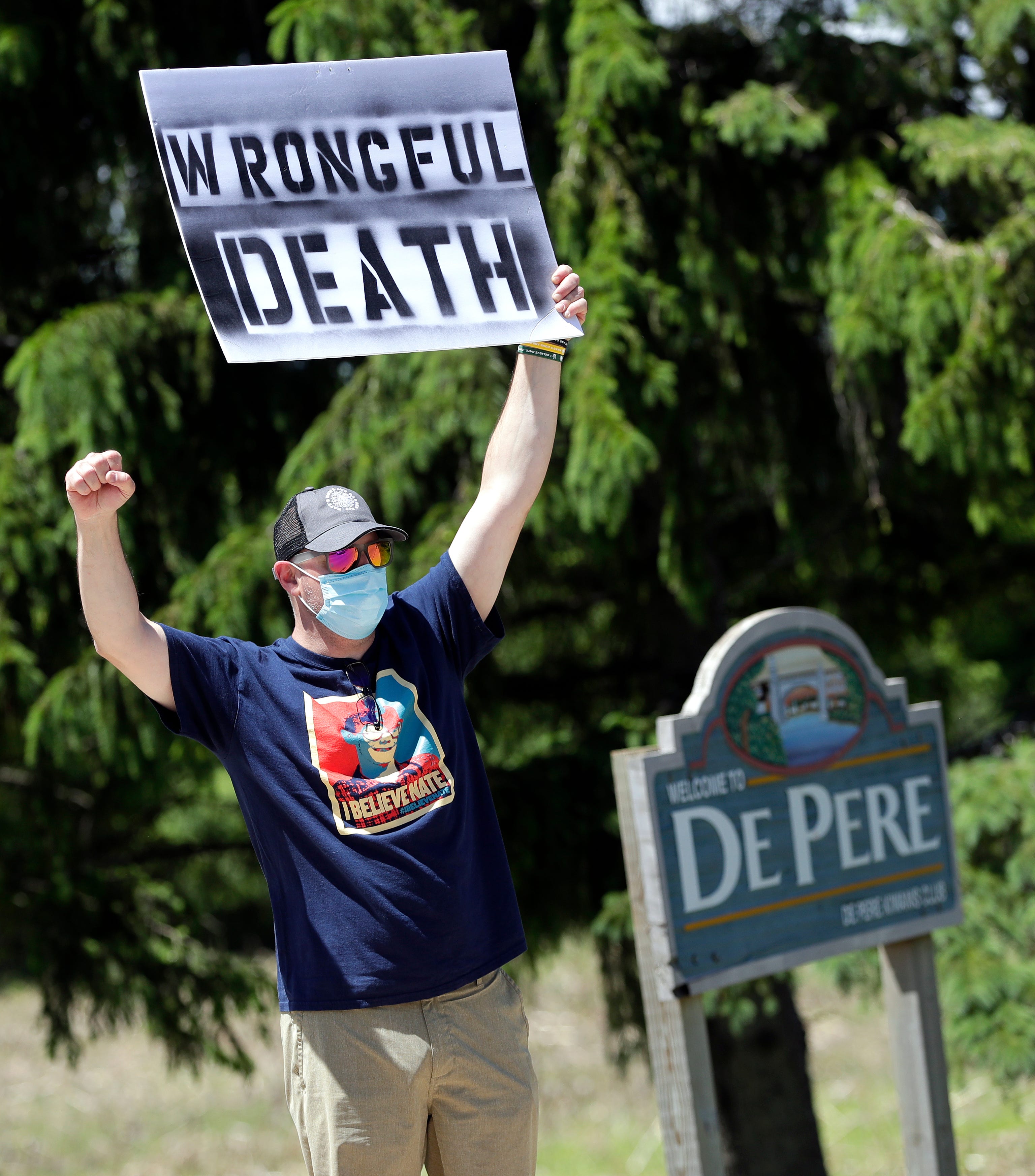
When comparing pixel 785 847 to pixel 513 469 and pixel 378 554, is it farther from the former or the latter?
pixel 378 554

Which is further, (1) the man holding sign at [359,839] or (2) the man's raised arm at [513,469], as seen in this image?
(2) the man's raised arm at [513,469]

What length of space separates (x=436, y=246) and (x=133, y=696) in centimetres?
265

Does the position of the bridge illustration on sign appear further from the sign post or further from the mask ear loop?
the mask ear loop

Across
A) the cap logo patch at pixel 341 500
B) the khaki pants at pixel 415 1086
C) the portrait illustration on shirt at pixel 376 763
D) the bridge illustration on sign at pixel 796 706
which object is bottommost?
the khaki pants at pixel 415 1086

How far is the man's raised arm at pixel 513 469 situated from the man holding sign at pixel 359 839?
161 mm

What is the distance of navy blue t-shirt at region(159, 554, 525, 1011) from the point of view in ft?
6.30

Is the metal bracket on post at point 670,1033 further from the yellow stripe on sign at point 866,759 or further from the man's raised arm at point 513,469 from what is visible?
the man's raised arm at point 513,469

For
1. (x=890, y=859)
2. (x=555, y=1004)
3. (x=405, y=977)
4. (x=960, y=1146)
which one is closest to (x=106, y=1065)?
(x=555, y=1004)

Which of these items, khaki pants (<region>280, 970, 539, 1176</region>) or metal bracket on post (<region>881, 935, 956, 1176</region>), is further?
metal bracket on post (<region>881, 935, 956, 1176</region>)

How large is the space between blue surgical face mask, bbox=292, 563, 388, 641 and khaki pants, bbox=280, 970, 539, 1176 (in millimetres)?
629

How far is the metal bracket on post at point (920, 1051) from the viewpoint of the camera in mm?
3393

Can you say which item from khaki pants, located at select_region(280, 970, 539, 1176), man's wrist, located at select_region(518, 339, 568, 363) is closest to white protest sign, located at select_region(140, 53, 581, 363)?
man's wrist, located at select_region(518, 339, 568, 363)

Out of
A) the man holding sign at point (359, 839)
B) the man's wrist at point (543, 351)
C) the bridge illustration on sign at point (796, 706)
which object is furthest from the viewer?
the bridge illustration on sign at point (796, 706)

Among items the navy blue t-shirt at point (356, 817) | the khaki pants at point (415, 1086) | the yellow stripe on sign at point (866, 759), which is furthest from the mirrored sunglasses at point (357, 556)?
the yellow stripe on sign at point (866, 759)
